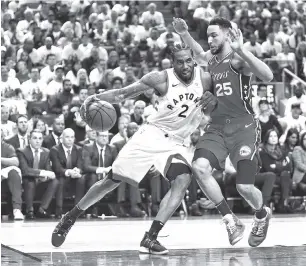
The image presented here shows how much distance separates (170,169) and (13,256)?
167 centimetres

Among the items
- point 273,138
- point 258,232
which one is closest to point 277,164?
point 273,138

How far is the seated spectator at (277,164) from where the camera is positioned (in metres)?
14.1

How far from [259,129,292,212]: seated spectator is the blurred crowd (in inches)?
Answer: 0.7

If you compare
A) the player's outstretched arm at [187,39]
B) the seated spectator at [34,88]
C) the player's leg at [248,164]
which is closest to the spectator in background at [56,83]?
the seated spectator at [34,88]

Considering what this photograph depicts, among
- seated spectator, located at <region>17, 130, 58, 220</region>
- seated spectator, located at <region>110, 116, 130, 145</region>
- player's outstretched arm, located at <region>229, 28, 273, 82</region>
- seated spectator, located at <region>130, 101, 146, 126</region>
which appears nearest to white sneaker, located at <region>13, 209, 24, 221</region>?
seated spectator, located at <region>17, 130, 58, 220</region>

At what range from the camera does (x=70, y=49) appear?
18.3 m

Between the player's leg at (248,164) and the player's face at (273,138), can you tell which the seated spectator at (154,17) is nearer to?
the player's face at (273,138)

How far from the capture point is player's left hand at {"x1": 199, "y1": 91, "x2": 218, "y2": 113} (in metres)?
8.00

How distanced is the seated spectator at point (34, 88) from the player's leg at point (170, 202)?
839 centimetres

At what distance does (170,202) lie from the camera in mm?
7844

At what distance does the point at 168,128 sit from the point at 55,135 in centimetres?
621

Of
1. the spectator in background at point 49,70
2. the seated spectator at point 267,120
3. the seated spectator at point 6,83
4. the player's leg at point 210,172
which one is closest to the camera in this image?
the player's leg at point 210,172

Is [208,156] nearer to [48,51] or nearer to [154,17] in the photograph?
[48,51]

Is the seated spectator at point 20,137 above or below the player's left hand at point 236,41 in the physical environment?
below
